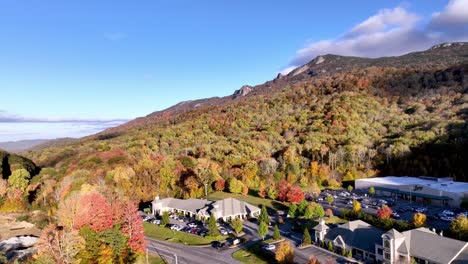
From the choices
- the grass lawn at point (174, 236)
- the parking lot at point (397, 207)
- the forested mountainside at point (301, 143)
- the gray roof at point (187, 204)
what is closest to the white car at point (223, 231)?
the grass lawn at point (174, 236)

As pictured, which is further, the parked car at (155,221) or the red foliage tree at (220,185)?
the red foliage tree at (220,185)

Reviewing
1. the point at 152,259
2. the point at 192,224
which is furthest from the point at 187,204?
the point at 152,259

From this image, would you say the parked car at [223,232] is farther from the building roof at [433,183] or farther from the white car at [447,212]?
the building roof at [433,183]

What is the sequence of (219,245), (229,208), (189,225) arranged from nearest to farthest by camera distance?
(219,245) → (189,225) → (229,208)

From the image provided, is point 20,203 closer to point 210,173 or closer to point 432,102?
point 210,173

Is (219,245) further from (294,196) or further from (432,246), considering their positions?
(294,196)

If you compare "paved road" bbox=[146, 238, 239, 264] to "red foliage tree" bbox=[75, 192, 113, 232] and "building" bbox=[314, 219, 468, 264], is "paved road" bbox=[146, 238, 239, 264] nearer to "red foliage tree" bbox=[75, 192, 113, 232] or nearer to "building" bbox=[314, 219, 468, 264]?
"red foliage tree" bbox=[75, 192, 113, 232]

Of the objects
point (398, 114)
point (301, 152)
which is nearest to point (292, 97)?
point (398, 114)

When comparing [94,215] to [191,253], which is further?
[191,253]
